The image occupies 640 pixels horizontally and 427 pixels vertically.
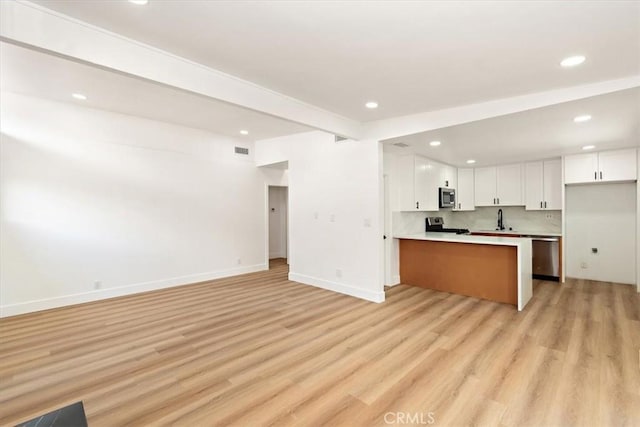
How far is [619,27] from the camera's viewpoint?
81.0 inches

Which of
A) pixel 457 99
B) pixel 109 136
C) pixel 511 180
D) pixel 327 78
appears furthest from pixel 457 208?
pixel 109 136

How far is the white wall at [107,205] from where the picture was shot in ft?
13.0

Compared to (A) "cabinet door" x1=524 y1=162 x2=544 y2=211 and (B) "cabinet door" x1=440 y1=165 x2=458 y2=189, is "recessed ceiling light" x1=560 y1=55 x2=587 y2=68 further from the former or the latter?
(A) "cabinet door" x1=524 y1=162 x2=544 y2=211

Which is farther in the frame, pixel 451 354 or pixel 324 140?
pixel 324 140

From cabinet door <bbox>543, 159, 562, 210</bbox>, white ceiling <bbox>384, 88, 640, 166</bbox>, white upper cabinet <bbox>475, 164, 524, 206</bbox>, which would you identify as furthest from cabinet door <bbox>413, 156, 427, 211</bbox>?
cabinet door <bbox>543, 159, 562, 210</bbox>

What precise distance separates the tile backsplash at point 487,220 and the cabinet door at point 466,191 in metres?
0.44

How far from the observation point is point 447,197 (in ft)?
21.0

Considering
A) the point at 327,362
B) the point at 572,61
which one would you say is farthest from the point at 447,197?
the point at 327,362

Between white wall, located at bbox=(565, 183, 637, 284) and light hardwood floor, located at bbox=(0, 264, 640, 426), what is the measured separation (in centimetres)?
157

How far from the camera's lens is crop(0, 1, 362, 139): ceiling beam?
1906 millimetres

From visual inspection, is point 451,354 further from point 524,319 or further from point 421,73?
point 421,73

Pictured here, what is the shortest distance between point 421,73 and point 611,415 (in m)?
3.00

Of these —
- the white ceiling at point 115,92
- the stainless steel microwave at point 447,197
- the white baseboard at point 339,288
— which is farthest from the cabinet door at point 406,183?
the white ceiling at point 115,92

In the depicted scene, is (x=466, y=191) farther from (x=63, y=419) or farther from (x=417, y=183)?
(x=63, y=419)
